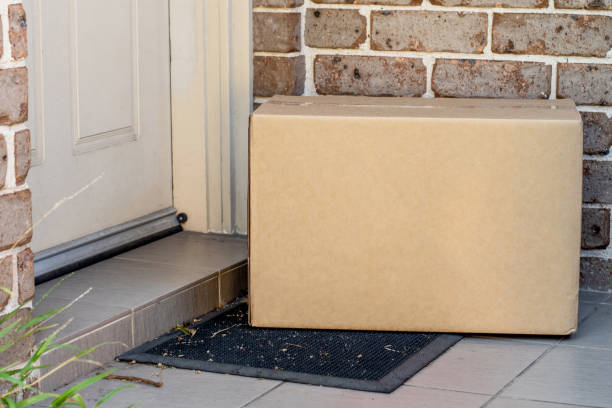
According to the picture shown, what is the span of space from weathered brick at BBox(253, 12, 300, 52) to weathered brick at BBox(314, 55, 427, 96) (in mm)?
87

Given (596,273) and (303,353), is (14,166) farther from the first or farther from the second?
(596,273)

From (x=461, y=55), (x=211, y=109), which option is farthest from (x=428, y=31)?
(x=211, y=109)

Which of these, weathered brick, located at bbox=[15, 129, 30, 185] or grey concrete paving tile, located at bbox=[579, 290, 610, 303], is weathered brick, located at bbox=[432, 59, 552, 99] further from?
weathered brick, located at bbox=[15, 129, 30, 185]

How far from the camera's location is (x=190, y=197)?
2.75 m

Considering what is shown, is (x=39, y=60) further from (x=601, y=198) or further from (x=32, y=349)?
(x=601, y=198)

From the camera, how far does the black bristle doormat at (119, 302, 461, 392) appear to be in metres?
1.99

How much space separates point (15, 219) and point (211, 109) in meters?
0.99

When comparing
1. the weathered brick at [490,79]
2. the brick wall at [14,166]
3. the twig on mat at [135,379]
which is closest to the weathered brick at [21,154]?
the brick wall at [14,166]

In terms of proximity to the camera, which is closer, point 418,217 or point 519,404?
point 519,404

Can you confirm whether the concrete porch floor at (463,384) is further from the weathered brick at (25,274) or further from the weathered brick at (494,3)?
→ the weathered brick at (494,3)

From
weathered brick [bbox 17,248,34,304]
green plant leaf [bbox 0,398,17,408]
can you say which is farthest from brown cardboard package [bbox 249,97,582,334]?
green plant leaf [bbox 0,398,17,408]

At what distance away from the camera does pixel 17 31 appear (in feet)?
5.65

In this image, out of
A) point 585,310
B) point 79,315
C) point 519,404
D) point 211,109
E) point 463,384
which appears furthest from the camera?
point 211,109

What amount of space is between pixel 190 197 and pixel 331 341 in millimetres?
740
